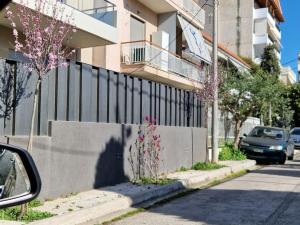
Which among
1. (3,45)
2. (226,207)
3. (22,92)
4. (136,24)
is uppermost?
(136,24)

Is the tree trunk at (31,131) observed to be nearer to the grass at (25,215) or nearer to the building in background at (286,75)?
the grass at (25,215)

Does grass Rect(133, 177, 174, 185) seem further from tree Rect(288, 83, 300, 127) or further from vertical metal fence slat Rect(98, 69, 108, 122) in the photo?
tree Rect(288, 83, 300, 127)

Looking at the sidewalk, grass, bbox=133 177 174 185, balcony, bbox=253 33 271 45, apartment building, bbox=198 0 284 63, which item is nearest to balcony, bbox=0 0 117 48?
grass, bbox=133 177 174 185

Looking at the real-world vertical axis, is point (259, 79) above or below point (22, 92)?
above

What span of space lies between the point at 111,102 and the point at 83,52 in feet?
22.1

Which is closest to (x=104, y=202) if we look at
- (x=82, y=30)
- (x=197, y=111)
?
(x=82, y=30)

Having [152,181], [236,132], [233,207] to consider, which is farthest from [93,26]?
[236,132]

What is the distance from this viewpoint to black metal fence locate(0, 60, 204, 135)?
863cm

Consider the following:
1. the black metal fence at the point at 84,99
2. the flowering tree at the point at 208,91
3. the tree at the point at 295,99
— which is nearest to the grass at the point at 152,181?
the black metal fence at the point at 84,99

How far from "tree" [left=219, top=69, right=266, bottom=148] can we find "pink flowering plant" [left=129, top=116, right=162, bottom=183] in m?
10.2

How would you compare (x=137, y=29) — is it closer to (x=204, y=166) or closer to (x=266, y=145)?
(x=266, y=145)

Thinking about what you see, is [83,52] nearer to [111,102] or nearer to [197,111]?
[197,111]

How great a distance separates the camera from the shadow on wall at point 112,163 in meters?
10.9

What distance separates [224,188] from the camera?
12359 mm
